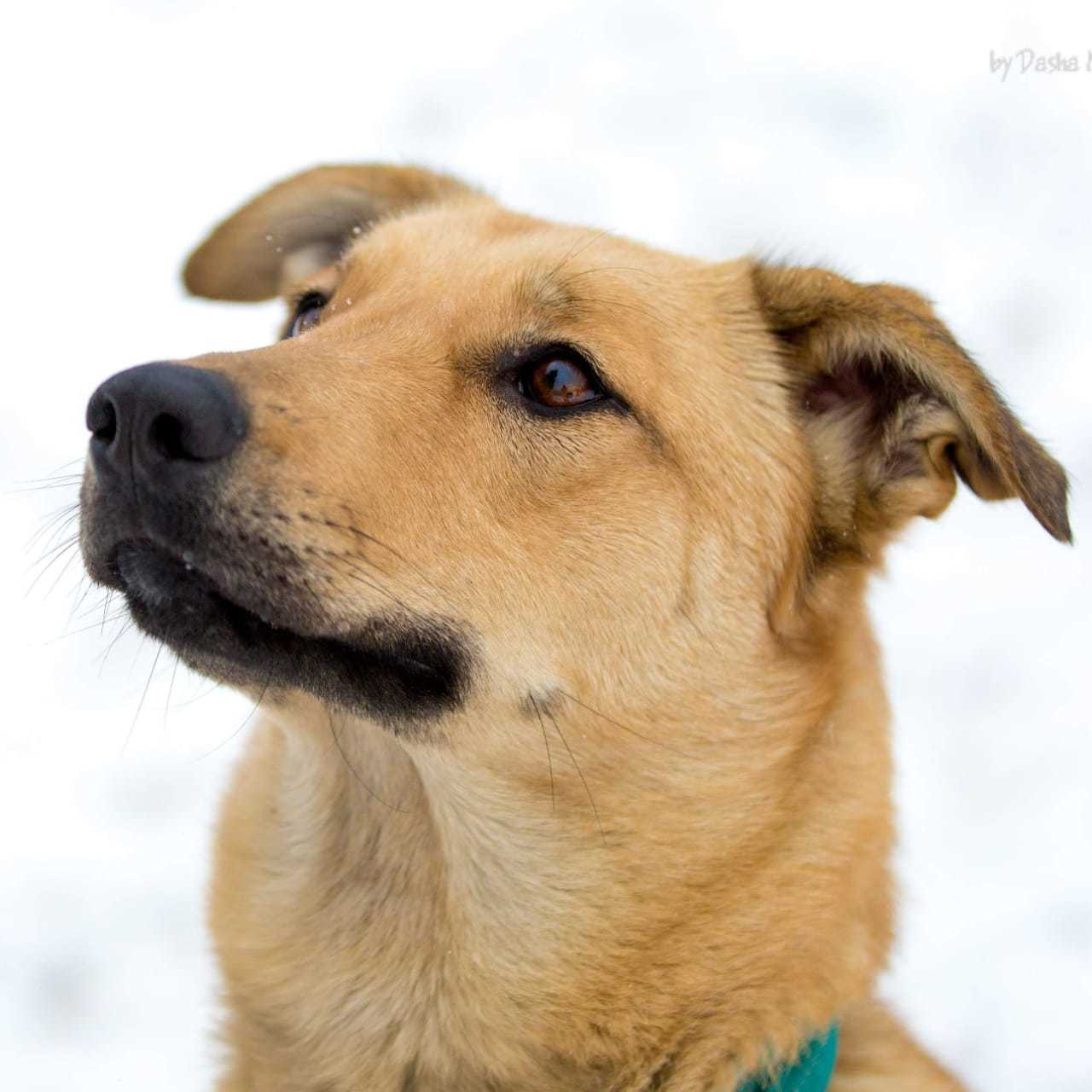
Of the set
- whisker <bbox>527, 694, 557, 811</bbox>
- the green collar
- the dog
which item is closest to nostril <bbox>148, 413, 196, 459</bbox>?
the dog

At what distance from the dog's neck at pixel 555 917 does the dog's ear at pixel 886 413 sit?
1.94ft

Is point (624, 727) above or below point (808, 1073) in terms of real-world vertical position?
above

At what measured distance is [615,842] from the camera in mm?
Result: 3324

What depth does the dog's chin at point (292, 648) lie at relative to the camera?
281 cm

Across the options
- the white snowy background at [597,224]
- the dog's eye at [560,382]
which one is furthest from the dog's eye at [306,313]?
the white snowy background at [597,224]

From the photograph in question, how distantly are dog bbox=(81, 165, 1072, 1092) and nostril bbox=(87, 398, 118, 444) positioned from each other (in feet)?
0.04

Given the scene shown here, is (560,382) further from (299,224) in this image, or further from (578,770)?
(299,224)

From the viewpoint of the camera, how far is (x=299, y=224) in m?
4.48

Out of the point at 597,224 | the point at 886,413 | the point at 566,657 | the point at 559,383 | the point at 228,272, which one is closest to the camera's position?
the point at 566,657

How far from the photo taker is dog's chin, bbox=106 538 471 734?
281 cm

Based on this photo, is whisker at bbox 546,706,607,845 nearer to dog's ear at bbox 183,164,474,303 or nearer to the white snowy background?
the white snowy background

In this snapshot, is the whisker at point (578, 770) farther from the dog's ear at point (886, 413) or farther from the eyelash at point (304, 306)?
the eyelash at point (304, 306)

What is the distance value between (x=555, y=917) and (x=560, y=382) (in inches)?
49.5

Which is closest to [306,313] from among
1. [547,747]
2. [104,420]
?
[104,420]
